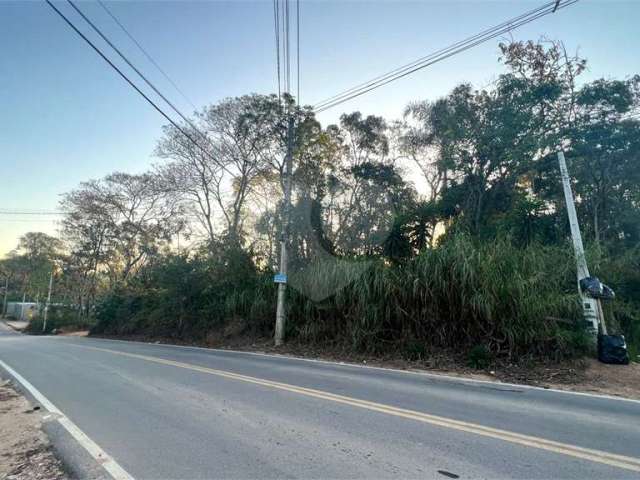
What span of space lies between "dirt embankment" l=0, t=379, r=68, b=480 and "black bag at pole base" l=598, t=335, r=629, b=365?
30.9 ft

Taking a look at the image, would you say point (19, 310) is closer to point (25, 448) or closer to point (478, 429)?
point (25, 448)

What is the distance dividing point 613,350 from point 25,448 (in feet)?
32.8

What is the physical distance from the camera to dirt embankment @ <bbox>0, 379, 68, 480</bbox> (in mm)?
3195

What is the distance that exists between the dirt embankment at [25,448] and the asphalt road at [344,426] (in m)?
0.39

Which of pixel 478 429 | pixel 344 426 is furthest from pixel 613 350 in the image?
pixel 344 426

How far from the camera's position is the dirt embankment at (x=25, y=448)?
320 cm

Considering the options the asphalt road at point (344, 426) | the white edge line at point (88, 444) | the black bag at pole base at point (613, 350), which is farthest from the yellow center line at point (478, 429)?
the black bag at pole base at point (613, 350)

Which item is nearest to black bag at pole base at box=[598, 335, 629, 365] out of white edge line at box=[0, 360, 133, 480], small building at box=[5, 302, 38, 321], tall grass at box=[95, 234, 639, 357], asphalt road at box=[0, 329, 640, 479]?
tall grass at box=[95, 234, 639, 357]

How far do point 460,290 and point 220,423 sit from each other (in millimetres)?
6983

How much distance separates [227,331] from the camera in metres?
14.9

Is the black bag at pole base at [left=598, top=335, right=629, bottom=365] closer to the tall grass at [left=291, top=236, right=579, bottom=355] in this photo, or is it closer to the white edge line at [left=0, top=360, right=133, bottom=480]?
the tall grass at [left=291, top=236, right=579, bottom=355]

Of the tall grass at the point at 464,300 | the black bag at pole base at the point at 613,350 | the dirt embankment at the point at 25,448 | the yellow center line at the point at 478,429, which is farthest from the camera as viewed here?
the tall grass at the point at 464,300

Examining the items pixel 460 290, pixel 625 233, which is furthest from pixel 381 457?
pixel 625 233

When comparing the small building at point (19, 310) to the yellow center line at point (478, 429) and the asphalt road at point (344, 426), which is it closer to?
the asphalt road at point (344, 426)
